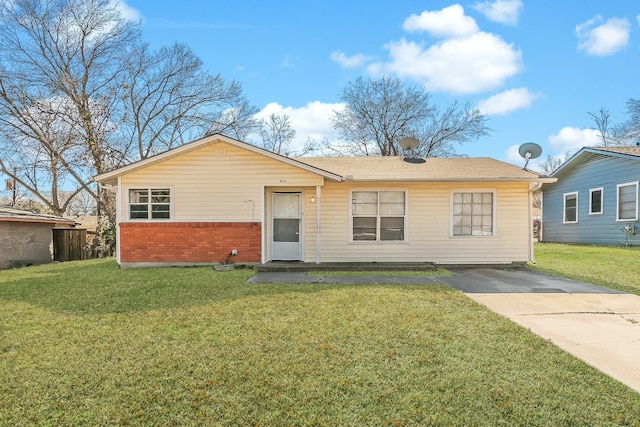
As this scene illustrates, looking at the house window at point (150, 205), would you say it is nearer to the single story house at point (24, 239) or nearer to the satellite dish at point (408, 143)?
the single story house at point (24, 239)

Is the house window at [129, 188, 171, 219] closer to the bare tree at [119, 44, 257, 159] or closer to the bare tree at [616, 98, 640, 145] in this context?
the bare tree at [119, 44, 257, 159]

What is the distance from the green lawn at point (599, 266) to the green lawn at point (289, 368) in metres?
4.61

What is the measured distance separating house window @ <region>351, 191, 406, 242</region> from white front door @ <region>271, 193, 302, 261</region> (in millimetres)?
1609

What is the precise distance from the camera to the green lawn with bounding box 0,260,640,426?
2.62 m

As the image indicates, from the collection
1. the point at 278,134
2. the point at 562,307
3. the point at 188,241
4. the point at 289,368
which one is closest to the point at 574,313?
the point at 562,307

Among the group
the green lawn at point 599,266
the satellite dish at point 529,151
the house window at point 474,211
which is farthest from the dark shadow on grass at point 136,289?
the satellite dish at point 529,151

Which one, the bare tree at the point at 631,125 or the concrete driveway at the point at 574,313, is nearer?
the concrete driveway at the point at 574,313

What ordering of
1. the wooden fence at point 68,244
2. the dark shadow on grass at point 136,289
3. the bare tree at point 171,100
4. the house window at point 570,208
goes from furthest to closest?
1. the bare tree at point 171,100
2. the house window at point 570,208
3. the wooden fence at point 68,244
4. the dark shadow on grass at point 136,289

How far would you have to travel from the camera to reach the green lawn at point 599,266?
26.1 ft

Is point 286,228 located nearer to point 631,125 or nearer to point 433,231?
point 433,231

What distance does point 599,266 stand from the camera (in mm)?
10109

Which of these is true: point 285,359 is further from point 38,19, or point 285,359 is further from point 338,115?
point 338,115

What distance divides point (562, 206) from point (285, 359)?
19357mm

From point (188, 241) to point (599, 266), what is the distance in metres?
11.2
